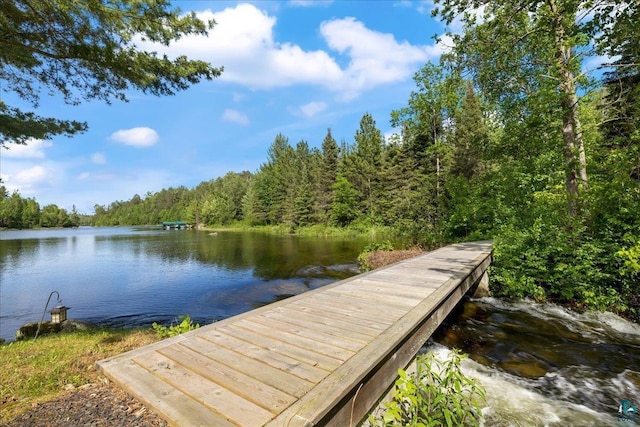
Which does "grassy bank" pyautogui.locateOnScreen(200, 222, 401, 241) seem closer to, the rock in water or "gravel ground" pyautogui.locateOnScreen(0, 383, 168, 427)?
the rock in water

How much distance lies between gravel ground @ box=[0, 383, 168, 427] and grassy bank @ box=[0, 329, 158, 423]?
0.32m

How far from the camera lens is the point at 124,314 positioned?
27.9 feet

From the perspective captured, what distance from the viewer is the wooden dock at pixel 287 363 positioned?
6.07 feet

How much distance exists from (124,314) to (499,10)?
504 inches

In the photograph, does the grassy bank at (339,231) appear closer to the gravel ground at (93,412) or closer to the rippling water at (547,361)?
the rippling water at (547,361)

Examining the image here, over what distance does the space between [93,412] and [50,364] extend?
8.52ft

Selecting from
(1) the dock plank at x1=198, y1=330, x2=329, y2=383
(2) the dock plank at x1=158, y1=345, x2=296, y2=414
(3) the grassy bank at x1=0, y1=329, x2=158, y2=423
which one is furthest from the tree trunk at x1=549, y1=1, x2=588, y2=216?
(3) the grassy bank at x1=0, y1=329, x2=158, y2=423

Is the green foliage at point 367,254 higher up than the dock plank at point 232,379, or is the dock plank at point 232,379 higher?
the dock plank at point 232,379

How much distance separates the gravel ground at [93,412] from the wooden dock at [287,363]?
66mm

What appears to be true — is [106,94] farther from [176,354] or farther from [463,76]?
[463,76]

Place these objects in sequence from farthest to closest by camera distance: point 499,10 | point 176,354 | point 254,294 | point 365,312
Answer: point 254,294 → point 499,10 → point 365,312 → point 176,354

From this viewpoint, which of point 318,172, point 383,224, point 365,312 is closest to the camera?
point 365,312

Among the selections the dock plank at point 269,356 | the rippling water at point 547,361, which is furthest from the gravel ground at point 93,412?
the rippling water at point 547,361

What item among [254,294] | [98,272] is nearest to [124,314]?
[254,294]
